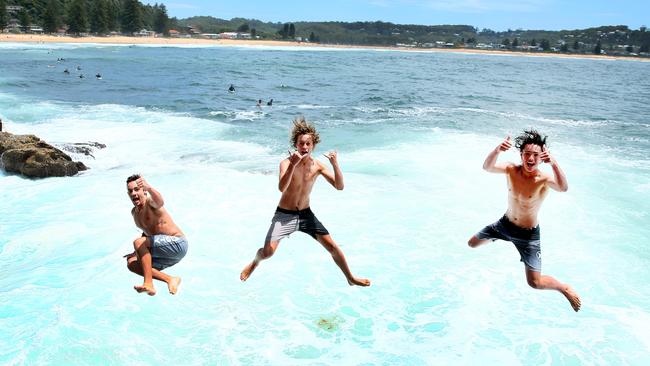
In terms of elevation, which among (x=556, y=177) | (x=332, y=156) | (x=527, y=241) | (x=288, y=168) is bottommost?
(x=527, y=241)

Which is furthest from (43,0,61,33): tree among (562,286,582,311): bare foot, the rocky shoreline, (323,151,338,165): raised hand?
(562,286,582,311): bare foot

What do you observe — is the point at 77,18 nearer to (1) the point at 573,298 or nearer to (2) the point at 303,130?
(2) the point at 303,130

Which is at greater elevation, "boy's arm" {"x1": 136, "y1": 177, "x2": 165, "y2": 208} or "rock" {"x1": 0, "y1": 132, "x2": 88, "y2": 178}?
"boy's arm" {"x1": 136, "y1": 177, "x2": 165, "y2": 208}

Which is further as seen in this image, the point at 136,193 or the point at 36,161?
the point at 36,161

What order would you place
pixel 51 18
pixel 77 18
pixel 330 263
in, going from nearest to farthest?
1. pixel 330 263
2. pixel 51 18
3. pixel 77 18

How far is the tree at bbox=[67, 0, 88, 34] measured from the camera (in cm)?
12412

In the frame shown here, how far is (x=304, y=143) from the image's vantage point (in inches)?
255

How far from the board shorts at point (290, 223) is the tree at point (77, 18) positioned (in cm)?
13272

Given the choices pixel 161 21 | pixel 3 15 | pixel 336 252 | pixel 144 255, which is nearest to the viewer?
pixel 144 255

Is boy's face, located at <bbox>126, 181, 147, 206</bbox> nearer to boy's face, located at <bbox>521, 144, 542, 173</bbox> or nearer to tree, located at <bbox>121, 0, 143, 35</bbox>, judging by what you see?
boy's face, located at <bbox>521, 144, 542, 173</bbox>

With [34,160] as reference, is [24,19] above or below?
above

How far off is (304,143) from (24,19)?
131 m

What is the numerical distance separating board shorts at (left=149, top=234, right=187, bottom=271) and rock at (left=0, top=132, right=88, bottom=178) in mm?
11949

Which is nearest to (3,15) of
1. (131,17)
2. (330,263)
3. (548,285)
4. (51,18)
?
(51,18)
